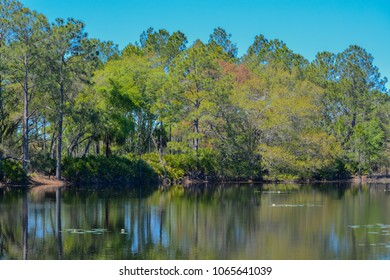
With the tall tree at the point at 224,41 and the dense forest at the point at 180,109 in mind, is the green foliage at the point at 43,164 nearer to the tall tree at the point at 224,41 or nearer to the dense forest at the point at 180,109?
the dense forest at the point at 180,109

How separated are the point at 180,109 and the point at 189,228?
114 ft

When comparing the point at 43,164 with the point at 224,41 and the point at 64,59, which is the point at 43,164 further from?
the point at 224,41

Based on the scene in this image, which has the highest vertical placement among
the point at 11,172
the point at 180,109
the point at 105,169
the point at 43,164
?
the point at 180,109

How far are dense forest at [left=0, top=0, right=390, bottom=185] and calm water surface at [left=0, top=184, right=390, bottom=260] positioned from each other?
11.8 metres

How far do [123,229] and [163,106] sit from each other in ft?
115

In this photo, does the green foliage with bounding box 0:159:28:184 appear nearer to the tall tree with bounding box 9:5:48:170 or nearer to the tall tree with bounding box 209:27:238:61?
the tall tree with bounding box 9:5:48:170

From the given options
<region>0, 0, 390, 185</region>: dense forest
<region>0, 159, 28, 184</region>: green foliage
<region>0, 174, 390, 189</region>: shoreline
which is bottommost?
<region>0, 174, 390, 189</region>: shoreline

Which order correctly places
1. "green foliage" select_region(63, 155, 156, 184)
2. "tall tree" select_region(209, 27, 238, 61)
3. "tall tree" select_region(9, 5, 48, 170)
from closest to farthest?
"tall tree" select_region(9, 5, 48, 170)
"green foliage" select_region(63, 155, 156, 184)
"tall tree" select_region(209, 27, 238, 61)

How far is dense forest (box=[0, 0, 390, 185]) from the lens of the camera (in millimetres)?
48188

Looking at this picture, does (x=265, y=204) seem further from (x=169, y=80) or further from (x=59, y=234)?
(x=169, y=80)

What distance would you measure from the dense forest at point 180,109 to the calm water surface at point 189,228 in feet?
38.8

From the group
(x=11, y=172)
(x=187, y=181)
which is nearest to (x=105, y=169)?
(x=11, y=172)

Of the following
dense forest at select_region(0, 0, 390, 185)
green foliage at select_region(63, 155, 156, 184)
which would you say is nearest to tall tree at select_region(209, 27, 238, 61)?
dense forest at select_region(0, 0, 390, 185)

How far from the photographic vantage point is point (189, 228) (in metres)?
25.5
